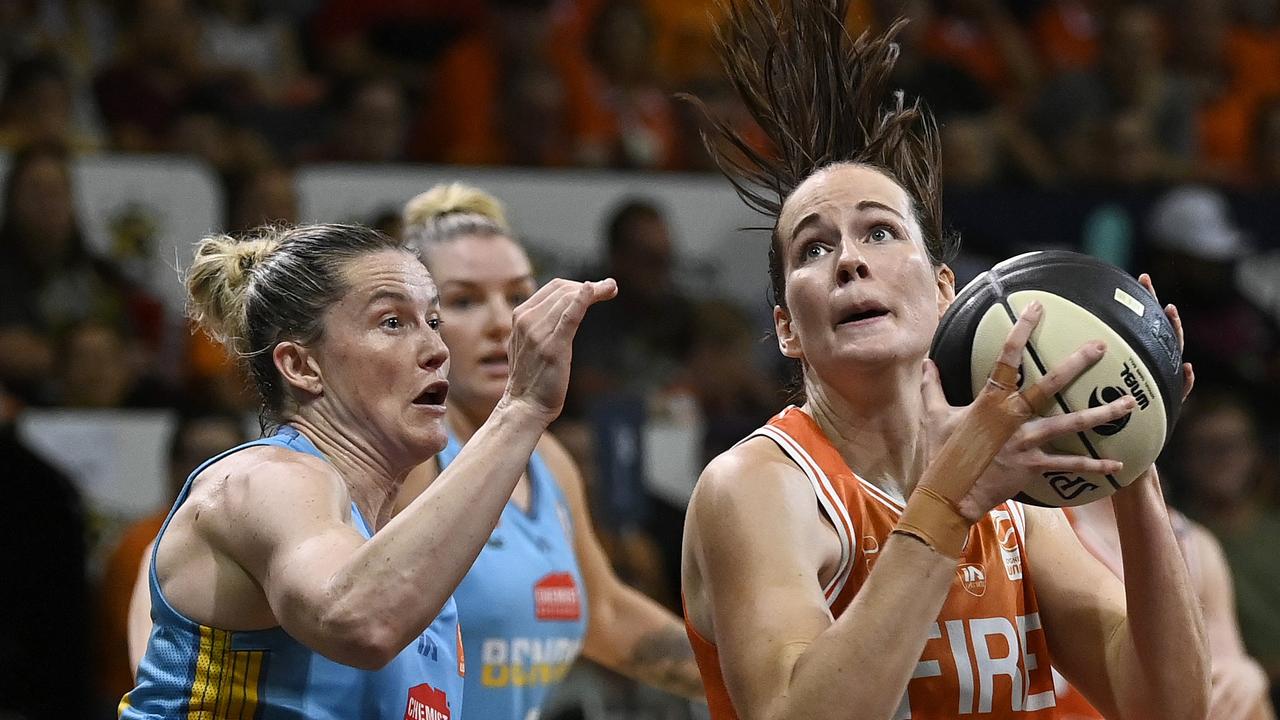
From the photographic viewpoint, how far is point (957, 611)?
9.47 feet

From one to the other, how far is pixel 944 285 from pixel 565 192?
3.89 metres

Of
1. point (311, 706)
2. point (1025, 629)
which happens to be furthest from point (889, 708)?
point (311, 706)

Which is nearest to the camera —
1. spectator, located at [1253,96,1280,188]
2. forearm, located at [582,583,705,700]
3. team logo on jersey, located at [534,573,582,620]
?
team logo on jersey, located at [534,573,582,620]

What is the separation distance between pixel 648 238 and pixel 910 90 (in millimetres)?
2148

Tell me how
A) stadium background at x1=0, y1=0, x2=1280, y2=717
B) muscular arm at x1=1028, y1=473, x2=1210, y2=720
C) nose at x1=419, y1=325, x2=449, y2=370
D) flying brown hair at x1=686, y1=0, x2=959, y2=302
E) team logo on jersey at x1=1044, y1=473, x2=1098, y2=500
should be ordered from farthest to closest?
1. stadium background at x1=0, y1=0, x2=1280, y2=717
2. flying brown hair at x1=686, y1=0, x2=959, y2=302
3. nose at x1=419, y1=325, x2=449, y2=370
4. muscular arm at x1=1028, y1=473, x2=1210, y2=720
5. team logo on jersey at x1=1044, y1=473, x2=1098, y2=500

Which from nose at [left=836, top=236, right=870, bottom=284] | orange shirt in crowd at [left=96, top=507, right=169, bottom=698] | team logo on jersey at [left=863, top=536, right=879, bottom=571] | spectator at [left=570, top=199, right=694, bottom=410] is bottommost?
orange shirt in crowd at [left=96, top=507, right=169, bottom=698]

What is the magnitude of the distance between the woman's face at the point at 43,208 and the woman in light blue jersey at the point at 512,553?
7.18 ft

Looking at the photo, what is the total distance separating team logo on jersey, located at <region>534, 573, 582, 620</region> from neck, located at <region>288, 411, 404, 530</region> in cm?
112

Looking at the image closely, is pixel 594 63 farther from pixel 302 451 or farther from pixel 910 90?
pixel 302 451

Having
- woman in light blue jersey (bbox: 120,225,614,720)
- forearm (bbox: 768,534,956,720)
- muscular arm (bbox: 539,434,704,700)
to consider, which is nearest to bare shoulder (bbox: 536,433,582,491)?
muscular arm (bbox: 539,434,704,700)

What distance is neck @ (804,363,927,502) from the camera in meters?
3.06

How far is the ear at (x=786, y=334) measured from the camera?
318 centimetres

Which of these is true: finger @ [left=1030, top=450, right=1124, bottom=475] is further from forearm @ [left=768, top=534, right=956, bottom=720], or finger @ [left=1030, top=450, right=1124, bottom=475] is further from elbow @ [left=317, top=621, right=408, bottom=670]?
elbow @ [left=317, top=621, right=408, bottom=670]

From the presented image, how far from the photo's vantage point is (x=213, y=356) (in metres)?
6.43
